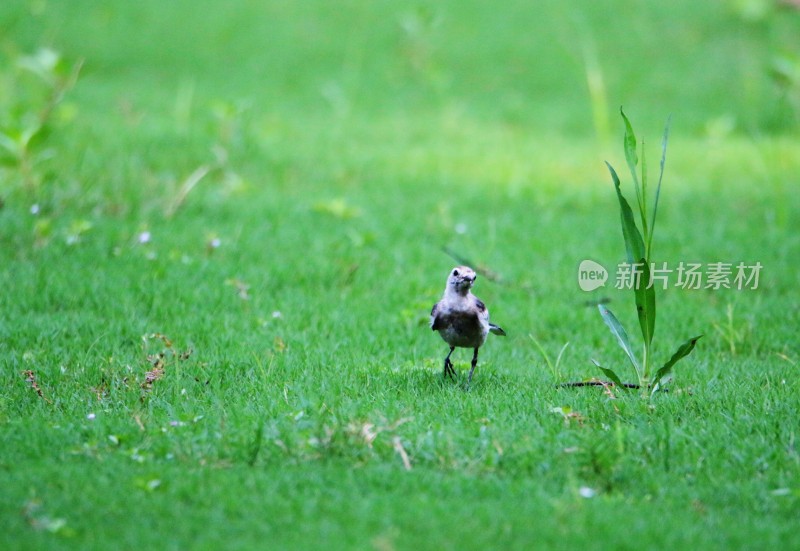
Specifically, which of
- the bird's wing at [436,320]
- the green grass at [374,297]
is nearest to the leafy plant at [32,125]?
the green grass at [374,297]

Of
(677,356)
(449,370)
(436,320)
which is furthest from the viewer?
(449,370)

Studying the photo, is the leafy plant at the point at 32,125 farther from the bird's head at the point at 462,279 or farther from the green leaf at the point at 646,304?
the green leaf at the point at 646,304

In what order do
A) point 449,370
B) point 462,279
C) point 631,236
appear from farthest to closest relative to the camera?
point 449,370 < point 462,279 < point 631,236

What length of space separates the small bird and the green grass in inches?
11.8

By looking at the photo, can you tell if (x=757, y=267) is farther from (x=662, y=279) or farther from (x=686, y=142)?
(x=686, y=142)

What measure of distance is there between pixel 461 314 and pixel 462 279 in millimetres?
185

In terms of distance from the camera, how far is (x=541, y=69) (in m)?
14.1

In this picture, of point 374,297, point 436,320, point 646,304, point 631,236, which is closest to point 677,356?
point 646,304

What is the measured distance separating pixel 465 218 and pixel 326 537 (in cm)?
549

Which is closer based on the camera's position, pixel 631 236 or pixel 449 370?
pixel 631 236

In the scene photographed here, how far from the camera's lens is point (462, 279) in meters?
4.75

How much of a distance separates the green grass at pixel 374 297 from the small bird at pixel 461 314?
300 millimetres

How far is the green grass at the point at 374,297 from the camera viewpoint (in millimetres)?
3605

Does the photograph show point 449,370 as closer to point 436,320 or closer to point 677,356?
point 436,320
